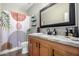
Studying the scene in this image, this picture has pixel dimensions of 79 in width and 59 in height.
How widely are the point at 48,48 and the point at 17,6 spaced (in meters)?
0.58

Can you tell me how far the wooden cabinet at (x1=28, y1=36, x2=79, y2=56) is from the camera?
125 centimetres

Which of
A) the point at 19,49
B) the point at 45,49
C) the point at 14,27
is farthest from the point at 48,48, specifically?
the point at 14,27

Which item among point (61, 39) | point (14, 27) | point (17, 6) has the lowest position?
point (61, 39)

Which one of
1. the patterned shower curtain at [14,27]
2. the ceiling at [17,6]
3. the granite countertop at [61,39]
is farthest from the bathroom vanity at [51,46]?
the ceiling at [17,6]

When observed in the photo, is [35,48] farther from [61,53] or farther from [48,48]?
[61,53]

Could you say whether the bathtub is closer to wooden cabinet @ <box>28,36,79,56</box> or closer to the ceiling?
wooden cabinet @ <box>28,36,79,56</box>

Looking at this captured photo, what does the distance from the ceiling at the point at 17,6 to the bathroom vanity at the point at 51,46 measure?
12.0 inches

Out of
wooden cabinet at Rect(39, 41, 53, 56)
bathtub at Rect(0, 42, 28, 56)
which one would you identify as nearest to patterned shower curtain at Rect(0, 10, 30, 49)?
bathtub at Rect(0, 42, 28, 56)

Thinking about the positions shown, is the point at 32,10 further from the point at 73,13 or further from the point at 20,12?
the point at 73,13

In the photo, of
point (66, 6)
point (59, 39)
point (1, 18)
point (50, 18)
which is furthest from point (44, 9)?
point (1, 18)

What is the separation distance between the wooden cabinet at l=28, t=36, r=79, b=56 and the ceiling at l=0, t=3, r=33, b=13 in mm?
327

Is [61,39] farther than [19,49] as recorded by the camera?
No

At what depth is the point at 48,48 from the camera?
141 cm

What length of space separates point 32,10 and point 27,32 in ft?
0.82
